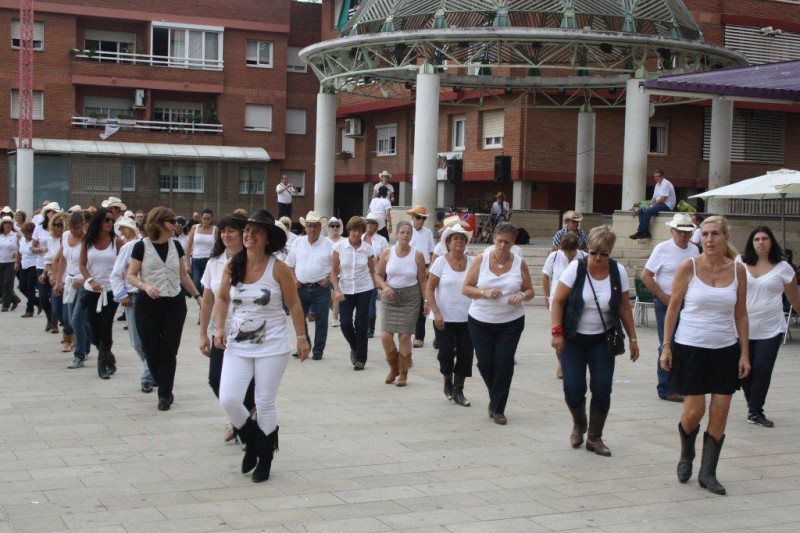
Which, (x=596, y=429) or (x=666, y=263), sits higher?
(x=666, y=263)

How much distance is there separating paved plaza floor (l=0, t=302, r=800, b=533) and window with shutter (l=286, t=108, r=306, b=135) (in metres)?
42.1

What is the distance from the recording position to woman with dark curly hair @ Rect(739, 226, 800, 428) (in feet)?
32.7

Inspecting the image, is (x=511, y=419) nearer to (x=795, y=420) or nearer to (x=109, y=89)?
(x=795, y=420)

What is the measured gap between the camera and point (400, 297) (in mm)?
11953

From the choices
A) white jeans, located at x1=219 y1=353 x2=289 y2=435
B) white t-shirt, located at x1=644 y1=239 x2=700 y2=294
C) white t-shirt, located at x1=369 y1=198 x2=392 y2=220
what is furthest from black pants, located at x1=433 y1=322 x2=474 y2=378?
white t-shirt, located at x1=369 y1=198 x2=392 y2=220

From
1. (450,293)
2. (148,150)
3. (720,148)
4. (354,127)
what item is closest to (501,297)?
(450,293)


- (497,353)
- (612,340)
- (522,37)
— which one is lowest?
(497,353)

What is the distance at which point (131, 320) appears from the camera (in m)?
11.6

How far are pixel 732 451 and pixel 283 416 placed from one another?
3819mm

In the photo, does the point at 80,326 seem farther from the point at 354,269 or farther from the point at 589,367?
the point at 589,367

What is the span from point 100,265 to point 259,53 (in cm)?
4153

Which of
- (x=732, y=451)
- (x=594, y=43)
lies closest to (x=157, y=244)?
(x=732, y=451)

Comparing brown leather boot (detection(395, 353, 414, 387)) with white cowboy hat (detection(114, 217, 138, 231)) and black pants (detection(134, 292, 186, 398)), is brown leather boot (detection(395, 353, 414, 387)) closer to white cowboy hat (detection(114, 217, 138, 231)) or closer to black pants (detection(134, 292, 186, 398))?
black pants (detection(134, 292, 186, 398))

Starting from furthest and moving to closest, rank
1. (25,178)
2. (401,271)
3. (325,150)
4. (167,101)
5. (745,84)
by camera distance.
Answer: (167,101) < (25,178) < (325,150) < (745,84) < (401,271)
